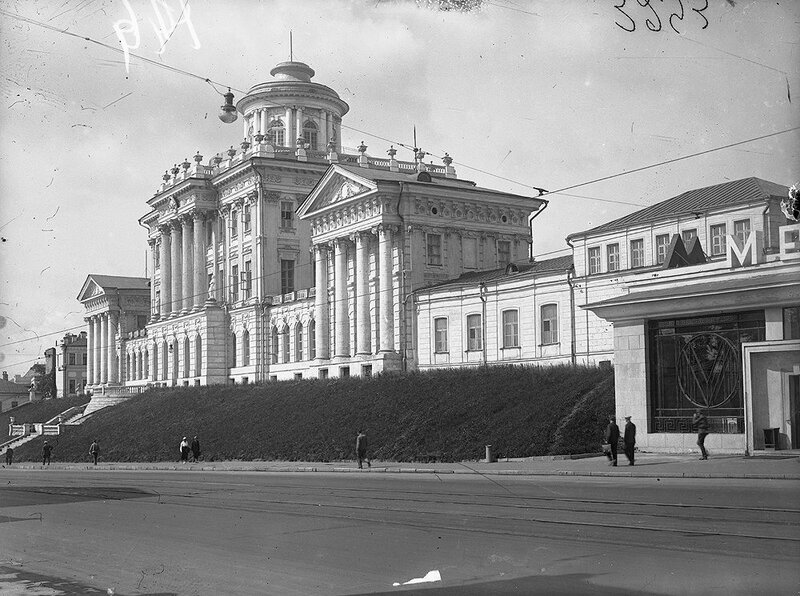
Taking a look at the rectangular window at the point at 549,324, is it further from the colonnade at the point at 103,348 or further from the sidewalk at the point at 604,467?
the colonnade at the point at 103,348

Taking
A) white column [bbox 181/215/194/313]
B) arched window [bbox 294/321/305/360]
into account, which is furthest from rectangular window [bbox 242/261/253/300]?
white column [bbox 181/215/194/313]

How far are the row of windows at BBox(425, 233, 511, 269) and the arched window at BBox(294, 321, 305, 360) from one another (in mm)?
14526

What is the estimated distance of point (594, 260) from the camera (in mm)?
45812

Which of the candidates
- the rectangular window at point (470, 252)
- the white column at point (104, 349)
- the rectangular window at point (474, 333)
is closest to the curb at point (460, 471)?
the rectangular window at point (474, 333)

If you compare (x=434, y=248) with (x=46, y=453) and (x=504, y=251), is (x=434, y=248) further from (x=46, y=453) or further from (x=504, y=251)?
(x=46, y=453)

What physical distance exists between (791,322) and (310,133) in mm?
59503

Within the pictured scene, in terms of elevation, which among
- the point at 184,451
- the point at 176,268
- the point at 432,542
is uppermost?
the point at 176,268

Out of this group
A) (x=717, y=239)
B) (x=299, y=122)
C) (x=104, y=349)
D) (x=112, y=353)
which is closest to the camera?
(x=717, y=239)

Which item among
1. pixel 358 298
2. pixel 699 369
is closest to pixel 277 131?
pixel 358 298

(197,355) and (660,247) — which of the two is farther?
(197,355)

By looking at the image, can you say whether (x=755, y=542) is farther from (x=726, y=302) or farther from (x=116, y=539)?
(x=726, y=302)

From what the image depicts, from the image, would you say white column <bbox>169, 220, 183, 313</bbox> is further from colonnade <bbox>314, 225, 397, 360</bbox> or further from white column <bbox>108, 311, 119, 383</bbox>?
colonnade <bbox>314, 225, 397, 360</bbox>

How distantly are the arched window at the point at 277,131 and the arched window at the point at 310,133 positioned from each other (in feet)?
5.85

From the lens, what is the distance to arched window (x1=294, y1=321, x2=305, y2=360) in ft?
232
